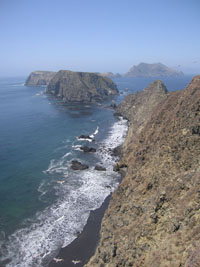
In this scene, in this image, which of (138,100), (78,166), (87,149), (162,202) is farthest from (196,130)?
(138,100)

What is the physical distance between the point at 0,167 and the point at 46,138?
2958cm

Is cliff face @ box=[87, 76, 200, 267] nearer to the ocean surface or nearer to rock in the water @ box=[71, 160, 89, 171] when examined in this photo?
the ocean surface

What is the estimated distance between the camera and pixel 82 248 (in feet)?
138

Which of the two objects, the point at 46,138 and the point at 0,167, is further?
the point at 46,138

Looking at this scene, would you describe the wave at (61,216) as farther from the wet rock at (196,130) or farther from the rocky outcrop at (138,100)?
the rocky outcrop at (138,100)

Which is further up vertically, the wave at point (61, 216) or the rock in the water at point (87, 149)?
the rock in the water at point (87, 149)

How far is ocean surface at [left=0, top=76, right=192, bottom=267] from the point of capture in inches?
1718

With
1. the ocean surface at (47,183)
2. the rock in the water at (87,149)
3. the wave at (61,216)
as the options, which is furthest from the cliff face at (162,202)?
the rock in the water at (87,149)

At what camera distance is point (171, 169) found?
113 feet

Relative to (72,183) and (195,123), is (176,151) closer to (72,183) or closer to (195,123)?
(195,123)

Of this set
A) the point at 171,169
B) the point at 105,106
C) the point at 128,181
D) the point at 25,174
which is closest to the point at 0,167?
the point at 25,174

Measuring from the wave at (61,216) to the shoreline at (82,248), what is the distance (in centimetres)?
106

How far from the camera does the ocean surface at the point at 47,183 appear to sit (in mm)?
43625

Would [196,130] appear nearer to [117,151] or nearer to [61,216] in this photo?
[61,216]
